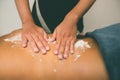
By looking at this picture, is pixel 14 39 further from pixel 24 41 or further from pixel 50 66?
pixel 50 66

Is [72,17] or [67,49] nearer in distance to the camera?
[67,49]

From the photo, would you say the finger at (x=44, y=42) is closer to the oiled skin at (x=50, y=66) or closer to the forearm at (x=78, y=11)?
the oiled skin at (x=50, y=66)

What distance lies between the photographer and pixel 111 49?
2.09 feet

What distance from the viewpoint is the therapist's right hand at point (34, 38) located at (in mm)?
711

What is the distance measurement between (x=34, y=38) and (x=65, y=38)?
11 cm

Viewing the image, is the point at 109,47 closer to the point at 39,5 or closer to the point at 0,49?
the point at 0,49

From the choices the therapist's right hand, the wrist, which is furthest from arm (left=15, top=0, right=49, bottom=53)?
the wrist

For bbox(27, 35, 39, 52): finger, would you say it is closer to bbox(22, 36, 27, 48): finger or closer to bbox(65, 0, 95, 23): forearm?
bbox(22, 36, 27, 48): finger

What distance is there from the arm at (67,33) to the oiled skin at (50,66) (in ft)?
0.09

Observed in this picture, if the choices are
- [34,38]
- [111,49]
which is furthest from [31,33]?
[111,49]

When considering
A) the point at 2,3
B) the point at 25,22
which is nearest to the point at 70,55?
the point at 25,22

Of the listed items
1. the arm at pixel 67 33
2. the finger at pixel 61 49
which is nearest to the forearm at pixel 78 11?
the arm at pixel 67 33

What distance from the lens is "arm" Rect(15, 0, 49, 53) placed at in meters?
0.72

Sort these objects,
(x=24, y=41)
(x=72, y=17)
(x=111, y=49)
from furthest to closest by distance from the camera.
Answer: (x=72, y=17), (x=24, y=41), (x=111, y=49)
